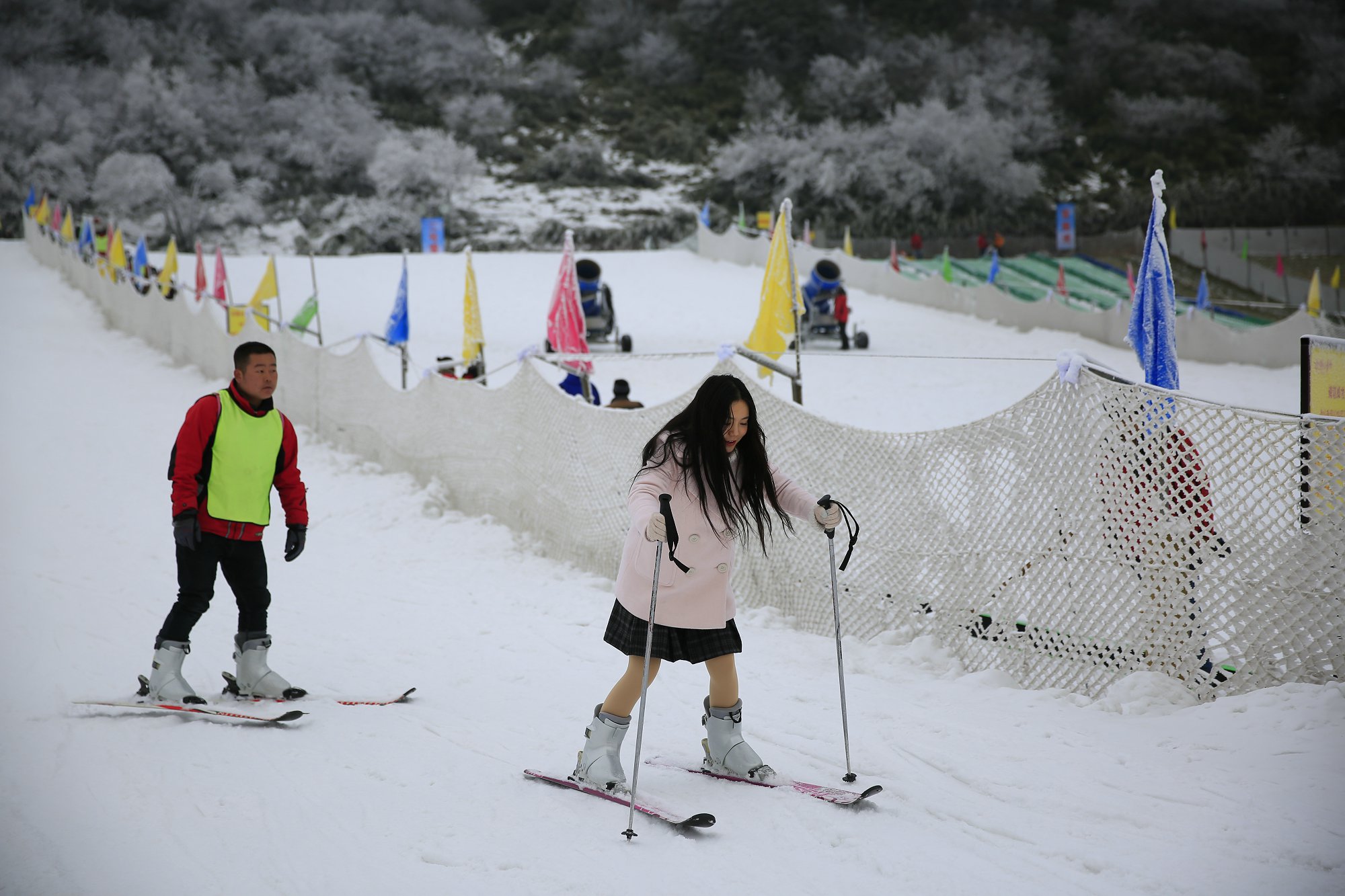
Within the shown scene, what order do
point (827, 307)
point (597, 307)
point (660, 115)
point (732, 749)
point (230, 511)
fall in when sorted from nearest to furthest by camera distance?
point (732, 749), point (230, 511), point (597, 307), point (827, 307), point (660, 115)

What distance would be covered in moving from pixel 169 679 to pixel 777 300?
5461 mm

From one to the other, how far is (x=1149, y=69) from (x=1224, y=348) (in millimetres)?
48955

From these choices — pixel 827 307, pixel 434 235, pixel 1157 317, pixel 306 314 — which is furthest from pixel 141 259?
pixel 1157 317

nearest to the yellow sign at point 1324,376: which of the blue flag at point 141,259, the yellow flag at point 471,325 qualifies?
the yellow flag at point 471,325

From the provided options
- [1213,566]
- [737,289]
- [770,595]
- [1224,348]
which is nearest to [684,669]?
[770,595]

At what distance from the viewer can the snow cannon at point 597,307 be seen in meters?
17.8

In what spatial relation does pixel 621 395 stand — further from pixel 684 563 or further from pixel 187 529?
pixel 684 563

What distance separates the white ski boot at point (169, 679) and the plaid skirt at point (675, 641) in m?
2.11

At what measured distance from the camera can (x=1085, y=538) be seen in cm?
458

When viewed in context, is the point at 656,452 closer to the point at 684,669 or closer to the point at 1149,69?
the point at 684,669

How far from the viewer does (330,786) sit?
382 cm

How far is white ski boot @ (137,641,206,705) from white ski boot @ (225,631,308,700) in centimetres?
24

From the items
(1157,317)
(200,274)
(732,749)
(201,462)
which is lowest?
(732,749)

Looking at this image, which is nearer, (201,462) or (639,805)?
(639,805)
